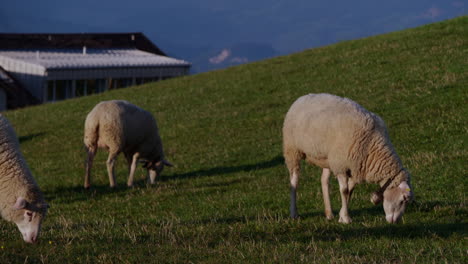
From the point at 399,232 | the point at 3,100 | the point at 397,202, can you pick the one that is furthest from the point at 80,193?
the point at 3,100

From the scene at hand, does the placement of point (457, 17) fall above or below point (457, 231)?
above

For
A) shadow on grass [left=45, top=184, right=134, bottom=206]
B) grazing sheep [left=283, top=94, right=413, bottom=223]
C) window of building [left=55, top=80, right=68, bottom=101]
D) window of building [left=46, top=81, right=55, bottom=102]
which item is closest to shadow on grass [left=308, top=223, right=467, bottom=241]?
grazing sheep [left=283, top=94, right=413, bottom=223]

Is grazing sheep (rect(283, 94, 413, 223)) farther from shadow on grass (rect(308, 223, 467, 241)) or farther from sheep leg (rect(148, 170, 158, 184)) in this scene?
sheep leg (rect(148, 170, 158, 184))

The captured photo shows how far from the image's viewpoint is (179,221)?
9906mm

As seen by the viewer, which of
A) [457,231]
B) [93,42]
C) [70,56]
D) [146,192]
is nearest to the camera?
[457,231]

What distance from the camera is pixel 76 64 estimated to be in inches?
1957

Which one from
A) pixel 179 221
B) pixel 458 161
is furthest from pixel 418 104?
pixel 179 221

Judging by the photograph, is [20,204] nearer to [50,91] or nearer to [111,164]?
[111,164]

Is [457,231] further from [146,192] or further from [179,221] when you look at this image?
[146,192]

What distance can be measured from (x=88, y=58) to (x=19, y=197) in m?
47.0

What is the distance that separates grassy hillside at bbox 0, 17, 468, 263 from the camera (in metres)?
7.50

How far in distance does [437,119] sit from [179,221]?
9.04 m

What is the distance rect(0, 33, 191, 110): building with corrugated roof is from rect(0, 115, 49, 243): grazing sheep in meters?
38.9

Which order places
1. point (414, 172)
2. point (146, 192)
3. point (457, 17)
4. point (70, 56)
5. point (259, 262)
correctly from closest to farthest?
point (259, 262) < point (414, 172) < point (146, 192) < point (457, 17) < point (70, 56)
